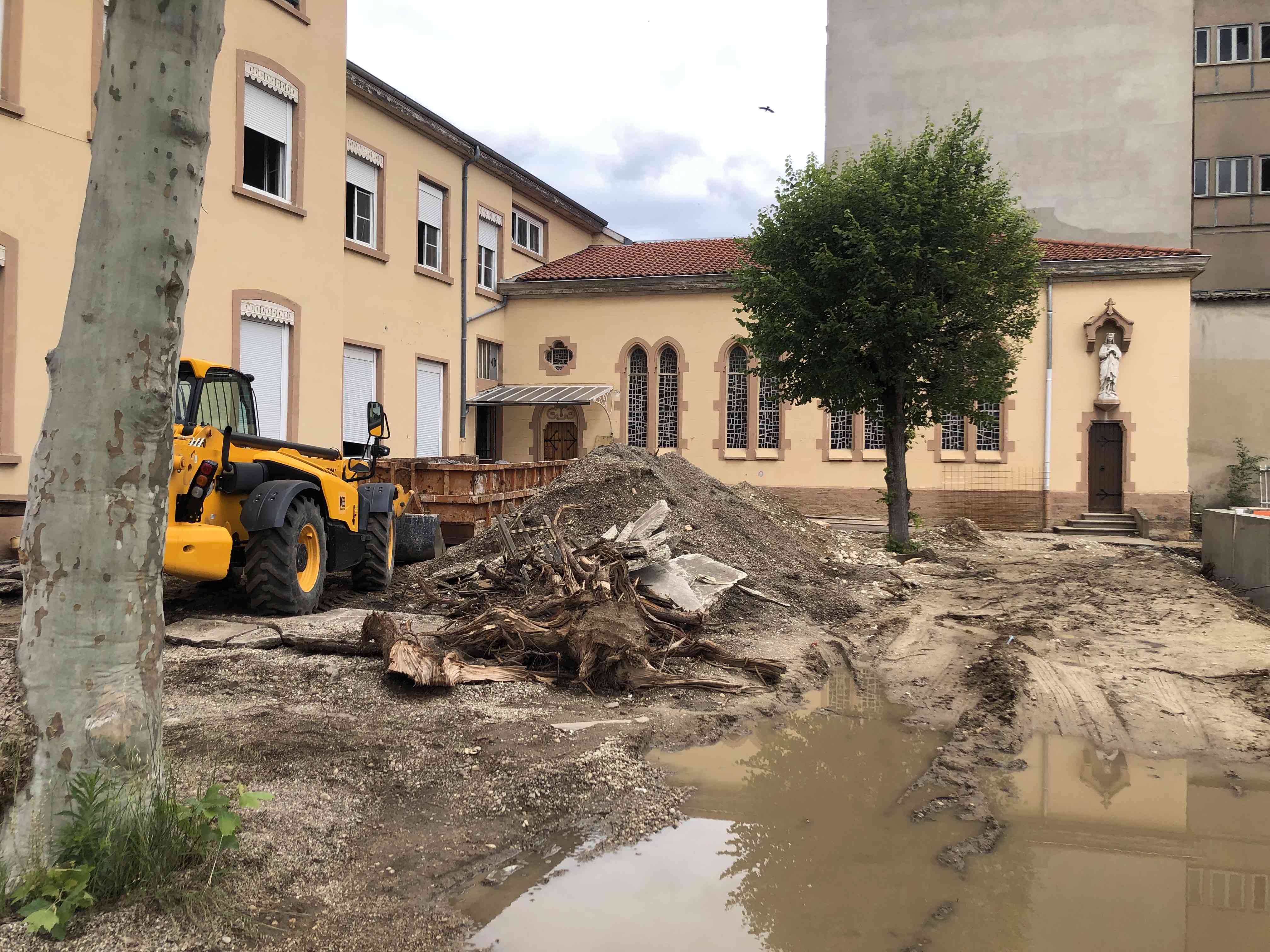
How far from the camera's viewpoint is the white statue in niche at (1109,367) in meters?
21.3

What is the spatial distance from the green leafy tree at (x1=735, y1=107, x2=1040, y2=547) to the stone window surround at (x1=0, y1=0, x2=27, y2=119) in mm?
11133

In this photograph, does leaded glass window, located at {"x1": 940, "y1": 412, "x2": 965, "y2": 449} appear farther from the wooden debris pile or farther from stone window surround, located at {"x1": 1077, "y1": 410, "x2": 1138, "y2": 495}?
the wooden debris pile

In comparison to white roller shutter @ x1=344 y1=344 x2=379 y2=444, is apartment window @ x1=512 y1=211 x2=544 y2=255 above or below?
above

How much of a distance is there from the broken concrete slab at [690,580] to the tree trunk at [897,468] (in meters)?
7.68

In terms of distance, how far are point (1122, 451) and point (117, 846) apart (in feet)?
75.5

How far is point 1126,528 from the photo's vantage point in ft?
70.4

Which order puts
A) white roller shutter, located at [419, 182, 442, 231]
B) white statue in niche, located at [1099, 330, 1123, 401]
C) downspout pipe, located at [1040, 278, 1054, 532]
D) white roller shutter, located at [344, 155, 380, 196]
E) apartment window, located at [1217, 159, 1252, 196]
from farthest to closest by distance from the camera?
1. apartment window, located at [1217, 159, 1252, 196]
2. downspout pipe, located at [1040, 278, 1054, 532]
3. white statue in niche, located at [1099, 330, 1123, 401]
4. white roller shutter, located at [419, 182, 442, 231]
5. white roller shutter, located at [344, 155, 380, 196]

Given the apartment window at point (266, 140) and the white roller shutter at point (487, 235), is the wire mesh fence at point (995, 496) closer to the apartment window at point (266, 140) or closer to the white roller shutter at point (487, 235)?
the white roller shutter at point (487, 235)

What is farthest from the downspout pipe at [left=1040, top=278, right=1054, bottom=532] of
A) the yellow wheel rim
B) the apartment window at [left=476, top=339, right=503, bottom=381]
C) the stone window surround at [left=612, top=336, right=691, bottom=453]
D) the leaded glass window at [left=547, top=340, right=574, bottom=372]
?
the yellow wheel rim

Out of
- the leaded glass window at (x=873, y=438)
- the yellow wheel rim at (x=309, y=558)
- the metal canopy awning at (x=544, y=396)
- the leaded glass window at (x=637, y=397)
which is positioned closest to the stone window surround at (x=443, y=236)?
the metal canopy awning at (x=544, y=396)

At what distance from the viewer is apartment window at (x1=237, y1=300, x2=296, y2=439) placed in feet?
47.0

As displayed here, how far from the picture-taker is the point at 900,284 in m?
15.4

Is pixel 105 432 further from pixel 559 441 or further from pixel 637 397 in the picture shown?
pixel 559 441

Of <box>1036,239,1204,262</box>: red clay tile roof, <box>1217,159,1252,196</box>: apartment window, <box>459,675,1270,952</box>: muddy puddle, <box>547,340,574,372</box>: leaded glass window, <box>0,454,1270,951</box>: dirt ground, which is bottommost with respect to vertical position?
<box>459,675,1270,952</box>: muddy puddle
